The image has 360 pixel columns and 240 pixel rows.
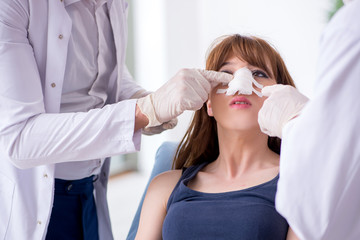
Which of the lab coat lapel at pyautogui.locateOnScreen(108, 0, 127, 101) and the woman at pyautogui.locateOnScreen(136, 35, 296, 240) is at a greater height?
the lab coat lapel at pyautogui.locateOnScreen(108, 0, 127, 101)

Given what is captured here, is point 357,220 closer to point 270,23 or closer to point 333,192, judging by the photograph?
point 333,192

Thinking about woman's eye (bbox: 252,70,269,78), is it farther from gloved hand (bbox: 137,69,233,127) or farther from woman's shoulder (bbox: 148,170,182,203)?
woman's shoulder (bbox: 148,170,182,203)

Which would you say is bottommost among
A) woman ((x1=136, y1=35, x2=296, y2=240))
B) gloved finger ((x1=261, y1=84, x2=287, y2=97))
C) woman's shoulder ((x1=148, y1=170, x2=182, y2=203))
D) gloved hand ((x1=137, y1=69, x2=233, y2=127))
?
woman's shoulder ((x1=148, y1=170, x2=182, y2=203))

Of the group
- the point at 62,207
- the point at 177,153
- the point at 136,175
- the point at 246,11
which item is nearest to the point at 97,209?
the point at 62,207

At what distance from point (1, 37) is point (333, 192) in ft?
3.32

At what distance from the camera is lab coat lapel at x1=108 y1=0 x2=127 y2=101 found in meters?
1.69

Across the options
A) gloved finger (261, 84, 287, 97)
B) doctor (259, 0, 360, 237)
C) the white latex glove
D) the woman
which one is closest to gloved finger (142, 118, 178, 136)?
the white latex glove

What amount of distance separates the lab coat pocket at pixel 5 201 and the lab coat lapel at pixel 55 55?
295 millimetres

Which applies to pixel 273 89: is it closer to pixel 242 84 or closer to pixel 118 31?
pixel 242 84

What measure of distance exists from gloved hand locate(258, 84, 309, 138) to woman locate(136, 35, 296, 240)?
1.00ft

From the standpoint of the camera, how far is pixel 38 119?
1374 mm

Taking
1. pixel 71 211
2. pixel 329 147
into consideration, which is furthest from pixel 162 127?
pixel 329 147

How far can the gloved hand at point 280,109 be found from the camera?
3.89 ft

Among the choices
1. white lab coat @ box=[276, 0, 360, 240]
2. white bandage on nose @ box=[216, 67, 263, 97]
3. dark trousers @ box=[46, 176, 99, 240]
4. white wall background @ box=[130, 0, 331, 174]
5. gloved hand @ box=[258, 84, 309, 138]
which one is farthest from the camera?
white wall background @ box=[130, 0, 331, 174]
